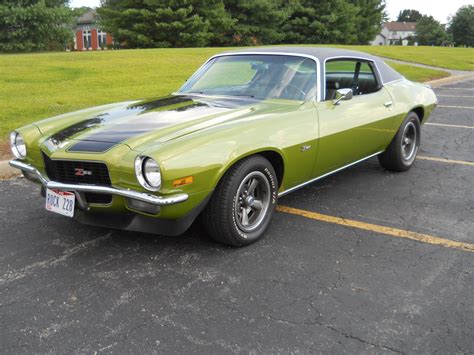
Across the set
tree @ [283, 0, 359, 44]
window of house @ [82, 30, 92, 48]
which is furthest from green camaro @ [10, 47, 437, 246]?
window of house @ [82, 30, 92, 48]

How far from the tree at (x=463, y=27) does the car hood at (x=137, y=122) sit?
99.8 m

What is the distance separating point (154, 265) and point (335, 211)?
1.77 metres

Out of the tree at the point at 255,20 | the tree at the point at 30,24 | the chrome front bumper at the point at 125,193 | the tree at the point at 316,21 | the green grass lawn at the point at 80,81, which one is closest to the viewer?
the chrome front bumper at the point at 125,193

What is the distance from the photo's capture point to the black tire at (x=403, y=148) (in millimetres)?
5145

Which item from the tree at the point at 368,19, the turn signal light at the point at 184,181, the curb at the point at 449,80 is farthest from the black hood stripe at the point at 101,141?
the tree at the point at 368,19

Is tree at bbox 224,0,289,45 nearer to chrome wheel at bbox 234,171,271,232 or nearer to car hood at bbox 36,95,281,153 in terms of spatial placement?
car hood at bbox 36,95,281,153

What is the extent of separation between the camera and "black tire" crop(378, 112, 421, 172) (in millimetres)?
5145

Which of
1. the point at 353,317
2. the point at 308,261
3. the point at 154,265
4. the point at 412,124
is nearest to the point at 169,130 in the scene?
the point at 154,265

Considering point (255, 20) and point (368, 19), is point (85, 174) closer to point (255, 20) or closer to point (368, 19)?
point (255, 20)

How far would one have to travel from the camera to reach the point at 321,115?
3.93 meters

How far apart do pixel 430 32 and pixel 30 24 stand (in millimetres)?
90135

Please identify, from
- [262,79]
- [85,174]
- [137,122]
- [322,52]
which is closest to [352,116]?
[322,52]

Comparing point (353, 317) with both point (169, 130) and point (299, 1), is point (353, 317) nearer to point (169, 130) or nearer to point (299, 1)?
point (169, 130)

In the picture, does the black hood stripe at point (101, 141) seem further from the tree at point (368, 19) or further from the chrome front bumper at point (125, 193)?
the tree at point (368, 19)
